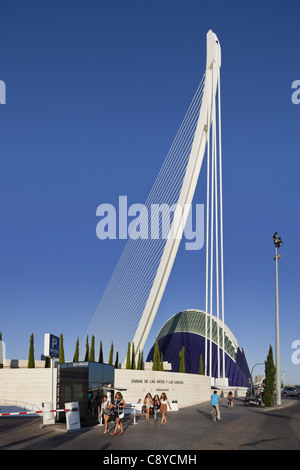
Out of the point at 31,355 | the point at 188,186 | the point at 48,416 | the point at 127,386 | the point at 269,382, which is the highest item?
the point at 188,186

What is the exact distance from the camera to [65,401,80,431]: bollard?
1451 centimetres

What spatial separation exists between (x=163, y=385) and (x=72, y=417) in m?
19.1

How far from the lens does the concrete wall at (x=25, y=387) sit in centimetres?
2647

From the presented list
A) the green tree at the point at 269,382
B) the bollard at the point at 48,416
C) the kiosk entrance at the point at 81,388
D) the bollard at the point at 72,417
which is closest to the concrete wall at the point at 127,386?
the green tree at the point at 269,382

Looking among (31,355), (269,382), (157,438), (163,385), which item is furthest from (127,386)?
(157,438)

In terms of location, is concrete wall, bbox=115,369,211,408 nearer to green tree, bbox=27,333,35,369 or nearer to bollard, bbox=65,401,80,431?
green tree, bbox=27,333,35,369

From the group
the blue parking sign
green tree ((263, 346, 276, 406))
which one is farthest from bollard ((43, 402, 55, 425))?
green tree ((263, 346, 276, 406))

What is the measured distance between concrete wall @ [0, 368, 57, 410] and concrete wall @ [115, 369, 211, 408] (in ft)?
16.9

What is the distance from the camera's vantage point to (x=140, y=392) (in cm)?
3092

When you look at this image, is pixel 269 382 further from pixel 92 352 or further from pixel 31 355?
pixel 31 355

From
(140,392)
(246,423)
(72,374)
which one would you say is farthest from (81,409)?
(140,392)

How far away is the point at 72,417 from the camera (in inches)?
578

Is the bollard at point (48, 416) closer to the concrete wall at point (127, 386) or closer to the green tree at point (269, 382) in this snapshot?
the concrete wall at point (127, 386)
